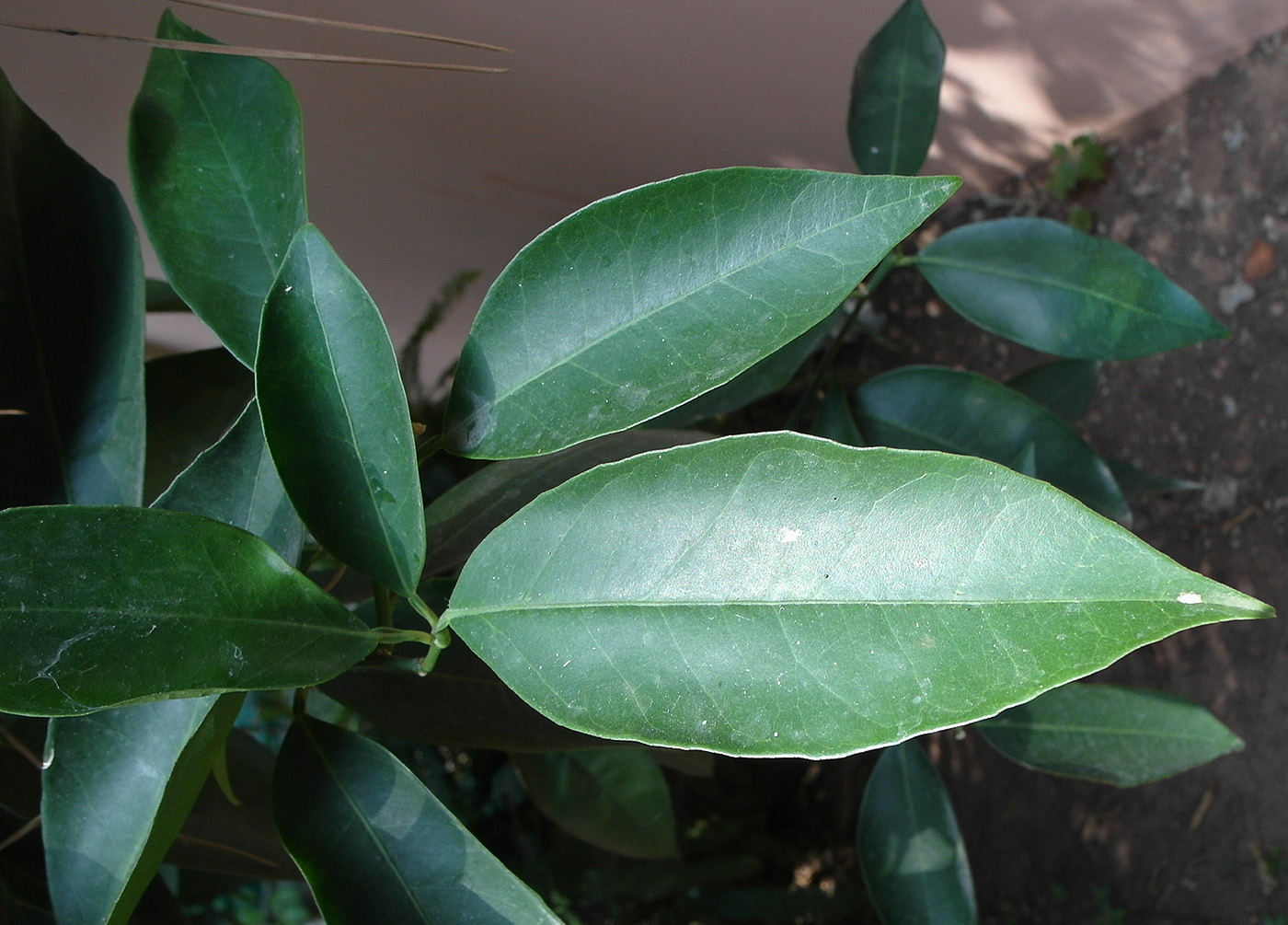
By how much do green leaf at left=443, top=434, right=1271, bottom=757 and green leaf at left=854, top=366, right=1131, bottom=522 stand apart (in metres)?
0.55

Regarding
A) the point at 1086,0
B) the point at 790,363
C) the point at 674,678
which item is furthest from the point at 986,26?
the point at 674,678

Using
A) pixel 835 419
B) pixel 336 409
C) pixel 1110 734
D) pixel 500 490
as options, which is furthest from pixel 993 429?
pixel 336 409

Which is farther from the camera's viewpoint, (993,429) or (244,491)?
(993,429)

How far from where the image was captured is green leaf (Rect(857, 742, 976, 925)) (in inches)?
29.8

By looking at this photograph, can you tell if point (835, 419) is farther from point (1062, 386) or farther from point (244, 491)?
point (244, 491)

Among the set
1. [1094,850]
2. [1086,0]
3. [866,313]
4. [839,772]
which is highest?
[1086,0]

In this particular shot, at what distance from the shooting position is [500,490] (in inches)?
21.2

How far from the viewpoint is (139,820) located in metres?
0.42

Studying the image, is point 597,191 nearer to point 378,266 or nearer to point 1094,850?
point 378,266

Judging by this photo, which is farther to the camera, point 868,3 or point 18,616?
point 868,3

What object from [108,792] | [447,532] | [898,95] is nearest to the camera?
[108,792]

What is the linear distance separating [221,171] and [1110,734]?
79 centimetres

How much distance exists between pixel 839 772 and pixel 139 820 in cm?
171

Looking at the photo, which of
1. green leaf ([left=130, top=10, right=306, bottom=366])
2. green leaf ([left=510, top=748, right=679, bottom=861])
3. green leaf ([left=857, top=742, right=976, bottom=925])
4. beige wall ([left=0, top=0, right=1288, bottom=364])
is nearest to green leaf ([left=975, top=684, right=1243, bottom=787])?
green leaf ([left=857, top=742, right=976, bottom=925])
